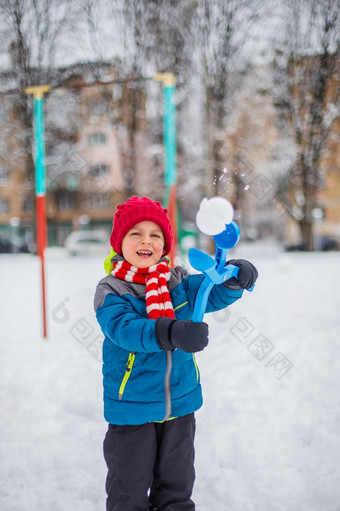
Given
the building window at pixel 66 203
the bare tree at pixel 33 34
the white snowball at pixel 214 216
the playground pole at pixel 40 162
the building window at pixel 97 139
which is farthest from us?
the building window at pixel 66 203

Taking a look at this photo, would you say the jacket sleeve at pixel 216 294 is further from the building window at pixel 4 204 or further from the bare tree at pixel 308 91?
the building window at pixel 4 204

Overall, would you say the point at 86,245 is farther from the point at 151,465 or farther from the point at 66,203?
the point at 151,465

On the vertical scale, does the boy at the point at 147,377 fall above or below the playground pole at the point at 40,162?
below

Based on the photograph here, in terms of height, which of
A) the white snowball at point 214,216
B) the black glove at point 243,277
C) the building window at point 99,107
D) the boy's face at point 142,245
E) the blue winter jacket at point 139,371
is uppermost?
the building window at point 99,107

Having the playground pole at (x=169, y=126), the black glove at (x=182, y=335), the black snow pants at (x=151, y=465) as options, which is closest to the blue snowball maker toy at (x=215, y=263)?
the black glove at (x=182, y=335)

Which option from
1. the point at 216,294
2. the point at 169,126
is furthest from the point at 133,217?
the point at 169,126

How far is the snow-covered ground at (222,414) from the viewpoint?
2.15m

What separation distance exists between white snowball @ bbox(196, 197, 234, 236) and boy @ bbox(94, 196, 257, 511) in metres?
0.33

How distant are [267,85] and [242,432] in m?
13.0

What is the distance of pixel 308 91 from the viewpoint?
12.4 metres

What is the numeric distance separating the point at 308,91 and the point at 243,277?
12346mm

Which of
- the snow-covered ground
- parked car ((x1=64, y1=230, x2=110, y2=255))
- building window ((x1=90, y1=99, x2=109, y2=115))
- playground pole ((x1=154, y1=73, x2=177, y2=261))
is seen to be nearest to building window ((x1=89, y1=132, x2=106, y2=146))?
building window ((x1=90, y1=99, x2=109, y2=115))

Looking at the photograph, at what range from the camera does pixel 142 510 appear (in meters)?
1.61

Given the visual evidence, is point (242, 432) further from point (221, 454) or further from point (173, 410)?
point (173, 410)
